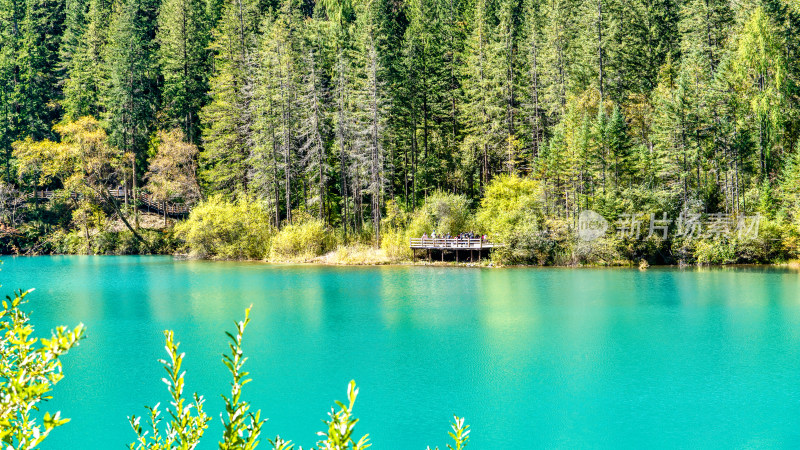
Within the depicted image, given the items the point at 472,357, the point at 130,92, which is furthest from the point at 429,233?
the point at 130,92

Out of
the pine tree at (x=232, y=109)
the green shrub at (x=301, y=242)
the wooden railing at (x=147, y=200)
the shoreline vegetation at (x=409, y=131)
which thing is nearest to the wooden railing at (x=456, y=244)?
the shoreline vegetation at (x=409, y=131)

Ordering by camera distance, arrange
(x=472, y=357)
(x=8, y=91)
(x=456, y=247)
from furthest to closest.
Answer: (x=8, y=91) → (x=456, y=247) → (x=472, y=357)

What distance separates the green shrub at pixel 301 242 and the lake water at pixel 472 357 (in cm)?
1227

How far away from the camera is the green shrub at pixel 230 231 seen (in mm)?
45219

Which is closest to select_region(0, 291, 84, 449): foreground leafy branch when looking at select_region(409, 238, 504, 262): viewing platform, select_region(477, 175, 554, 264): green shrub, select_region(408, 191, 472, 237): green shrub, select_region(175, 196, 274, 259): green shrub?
select_region(477, 175, 554, 264): green shrub

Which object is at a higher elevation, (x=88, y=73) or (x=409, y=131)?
(x=88, y=73)

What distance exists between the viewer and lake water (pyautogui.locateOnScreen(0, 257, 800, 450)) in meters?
11.5

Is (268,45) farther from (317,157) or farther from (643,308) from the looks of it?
(643,308)

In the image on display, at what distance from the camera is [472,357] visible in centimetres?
1616

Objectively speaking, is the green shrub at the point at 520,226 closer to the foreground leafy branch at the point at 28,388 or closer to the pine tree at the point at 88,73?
the pine tree at the point at 88,73

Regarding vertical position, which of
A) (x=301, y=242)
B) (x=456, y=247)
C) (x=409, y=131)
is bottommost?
(x=456, y=247)

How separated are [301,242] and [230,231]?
593 centimetres

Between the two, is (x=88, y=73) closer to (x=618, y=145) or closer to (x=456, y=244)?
(x=456, y=244)

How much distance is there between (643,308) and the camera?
75.1ft
